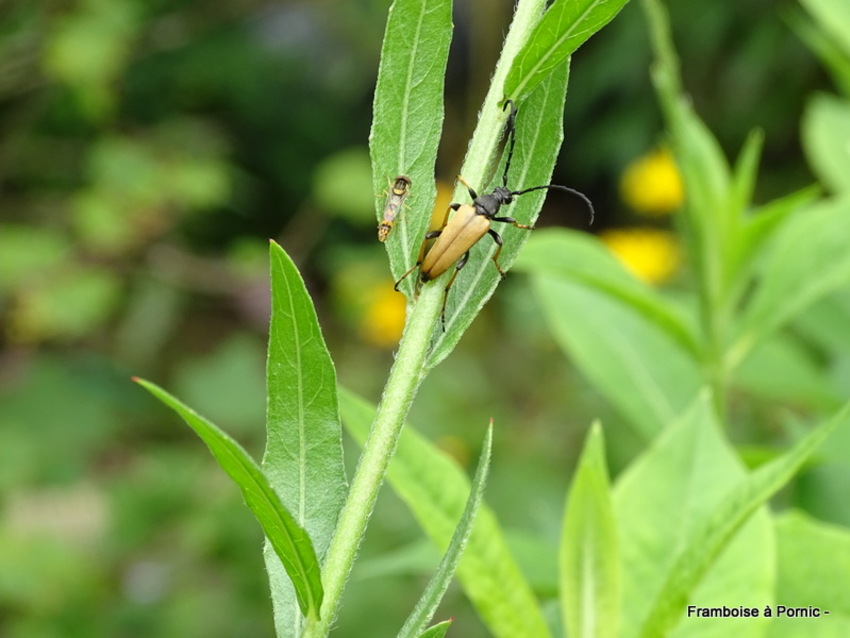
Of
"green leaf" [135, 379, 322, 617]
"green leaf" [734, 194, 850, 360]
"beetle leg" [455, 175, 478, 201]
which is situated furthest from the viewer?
"green leaf" [734, 194, 850, 360]

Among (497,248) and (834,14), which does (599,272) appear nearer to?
(834,14)

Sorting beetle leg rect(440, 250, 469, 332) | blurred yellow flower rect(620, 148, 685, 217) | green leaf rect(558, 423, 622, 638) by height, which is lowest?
blurred yellow flower rect(620, 148, 685, 217)

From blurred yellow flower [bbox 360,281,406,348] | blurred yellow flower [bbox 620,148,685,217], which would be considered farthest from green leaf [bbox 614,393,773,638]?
blurred yellow flower [bbox 620,148,685,217]

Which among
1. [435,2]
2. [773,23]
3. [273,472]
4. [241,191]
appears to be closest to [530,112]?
[435,2]

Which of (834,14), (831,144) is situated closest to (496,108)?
(834,14)

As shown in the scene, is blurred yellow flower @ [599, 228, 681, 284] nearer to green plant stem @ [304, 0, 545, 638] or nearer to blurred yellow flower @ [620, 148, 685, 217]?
blurred yellow flower @ [620, 148, 685, 217]

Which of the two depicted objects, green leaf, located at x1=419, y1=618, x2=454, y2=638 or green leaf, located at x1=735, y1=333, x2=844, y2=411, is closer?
green leaf, located at x1=419, y1=618, x2=454, y2=638
